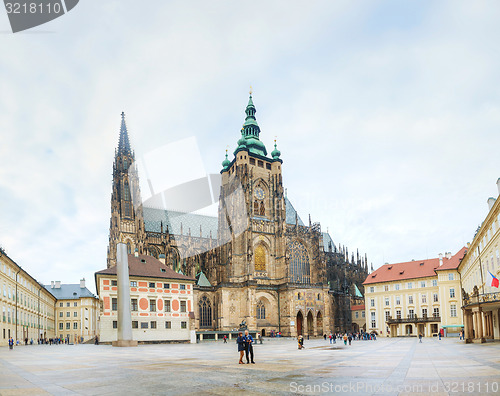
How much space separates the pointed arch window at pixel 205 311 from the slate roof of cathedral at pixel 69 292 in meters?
31.2

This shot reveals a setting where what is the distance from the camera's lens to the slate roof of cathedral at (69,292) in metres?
93.5

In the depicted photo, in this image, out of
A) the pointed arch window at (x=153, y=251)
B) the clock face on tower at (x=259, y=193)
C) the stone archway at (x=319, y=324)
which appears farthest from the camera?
the clock face on tower at (x=259, y=193)

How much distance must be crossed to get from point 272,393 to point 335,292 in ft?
266

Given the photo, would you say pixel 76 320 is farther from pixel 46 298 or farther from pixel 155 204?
pixel 155 204

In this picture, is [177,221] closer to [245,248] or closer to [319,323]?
[245,248]

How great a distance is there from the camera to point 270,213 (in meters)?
81.8

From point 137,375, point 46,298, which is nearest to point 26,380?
point 137,375

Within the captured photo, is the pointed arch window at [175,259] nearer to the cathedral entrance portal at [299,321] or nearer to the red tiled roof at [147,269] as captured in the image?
the red tiled roof at [147,269]

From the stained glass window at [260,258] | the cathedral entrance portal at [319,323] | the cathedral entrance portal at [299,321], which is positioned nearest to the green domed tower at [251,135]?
the stained glass window at [260,258]

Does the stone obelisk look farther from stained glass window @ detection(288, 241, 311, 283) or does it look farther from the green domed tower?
the green domed tower

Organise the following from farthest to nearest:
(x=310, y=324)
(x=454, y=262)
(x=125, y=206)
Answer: (x=125, y=206) < (x=310, y=324) < (x=454, y=262)

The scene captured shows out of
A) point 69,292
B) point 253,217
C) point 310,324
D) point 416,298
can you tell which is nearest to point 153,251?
point 253,217

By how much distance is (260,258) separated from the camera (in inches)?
3105

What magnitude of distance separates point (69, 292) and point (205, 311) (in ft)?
122
